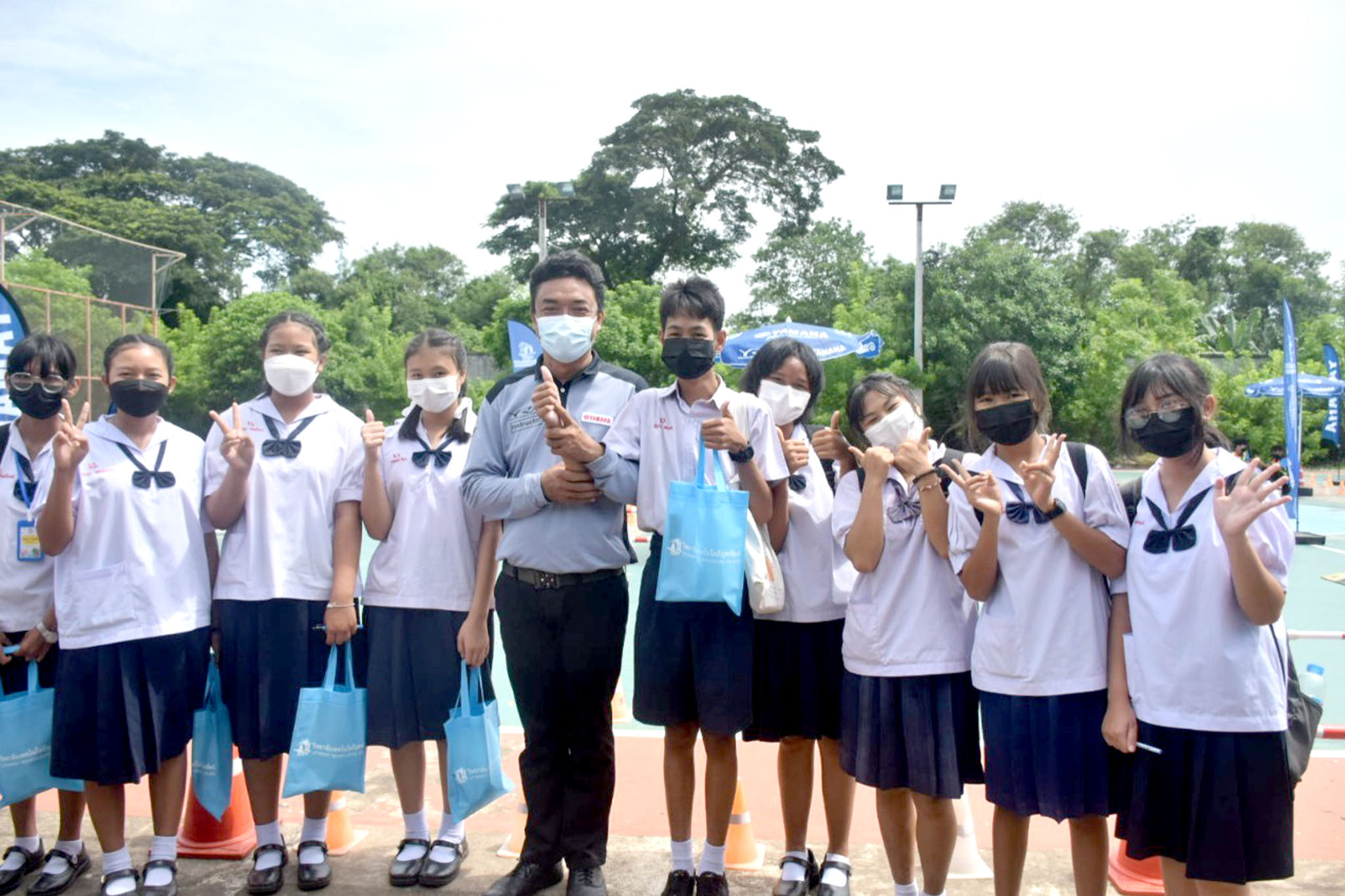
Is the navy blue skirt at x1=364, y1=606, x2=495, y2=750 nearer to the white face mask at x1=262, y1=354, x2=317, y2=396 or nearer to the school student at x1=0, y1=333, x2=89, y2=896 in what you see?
the white face mask at x1=262, y1=354, x2=317, y2=396

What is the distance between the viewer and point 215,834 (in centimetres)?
397

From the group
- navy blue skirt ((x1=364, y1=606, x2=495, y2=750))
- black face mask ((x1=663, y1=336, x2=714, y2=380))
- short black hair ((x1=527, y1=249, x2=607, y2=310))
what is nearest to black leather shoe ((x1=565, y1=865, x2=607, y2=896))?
navy blue skirt ((x1=364, y1=606, x2=495, y2=750))

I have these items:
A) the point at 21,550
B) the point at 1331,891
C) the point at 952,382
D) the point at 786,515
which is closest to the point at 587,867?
the point at 786,515

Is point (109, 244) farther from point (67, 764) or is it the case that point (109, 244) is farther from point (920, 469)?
point (920, 469)

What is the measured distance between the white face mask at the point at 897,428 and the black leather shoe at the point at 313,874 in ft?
8.43

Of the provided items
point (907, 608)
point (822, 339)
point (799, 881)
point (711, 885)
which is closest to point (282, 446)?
point (711, 885)

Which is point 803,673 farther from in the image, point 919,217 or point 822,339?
→ point 919,217

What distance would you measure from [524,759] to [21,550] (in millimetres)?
2025

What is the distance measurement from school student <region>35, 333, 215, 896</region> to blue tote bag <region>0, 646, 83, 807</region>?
0.10 meters

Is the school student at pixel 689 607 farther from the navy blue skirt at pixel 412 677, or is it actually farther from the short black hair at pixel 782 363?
the navy blue skirt at pixel 412 677

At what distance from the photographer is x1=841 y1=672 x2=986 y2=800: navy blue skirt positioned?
121 inches

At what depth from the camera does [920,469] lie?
10.1ft

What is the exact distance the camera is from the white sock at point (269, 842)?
11.8 ft

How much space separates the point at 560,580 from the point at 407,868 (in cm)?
130
